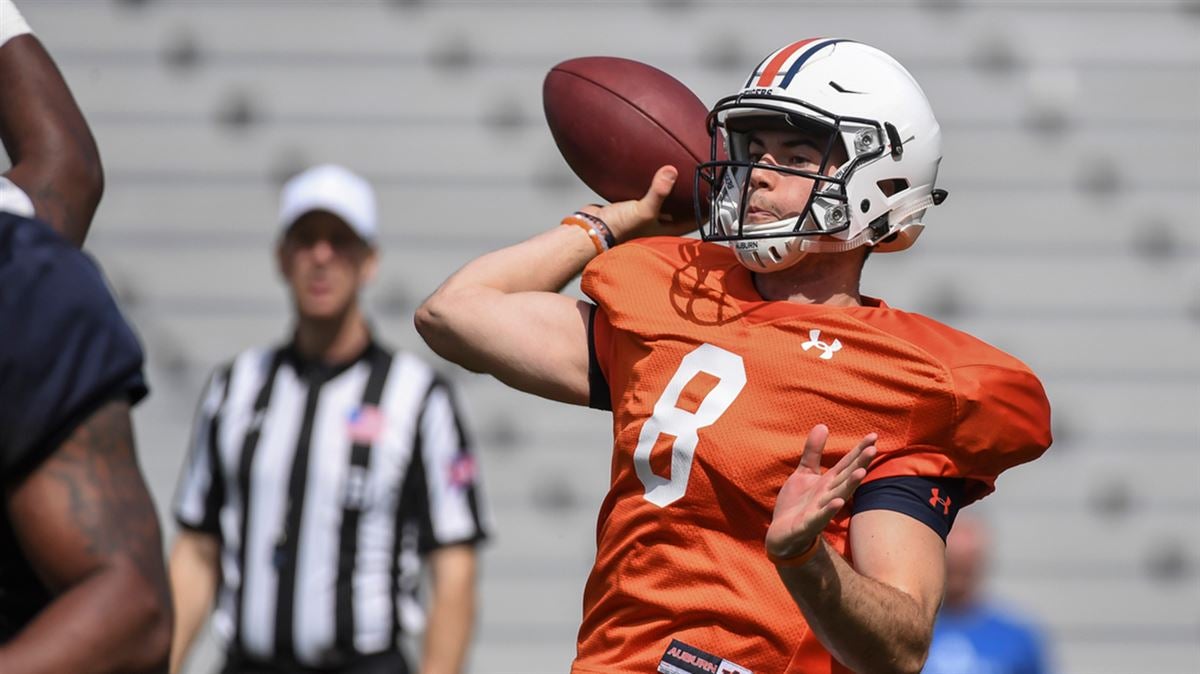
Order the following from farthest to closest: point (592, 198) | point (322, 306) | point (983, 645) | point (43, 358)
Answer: point (592, 198)
point (983, 645)
point (322, 306)
point (43, 358)

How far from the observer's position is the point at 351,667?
4.45m

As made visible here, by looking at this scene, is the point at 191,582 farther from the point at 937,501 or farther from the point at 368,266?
the point at 937,501

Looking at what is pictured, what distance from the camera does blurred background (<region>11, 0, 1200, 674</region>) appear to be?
623 centimetres

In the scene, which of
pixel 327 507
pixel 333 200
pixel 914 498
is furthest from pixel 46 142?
pixel 333 200

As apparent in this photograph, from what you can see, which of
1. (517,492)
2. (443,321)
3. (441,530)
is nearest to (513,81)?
(517,492)

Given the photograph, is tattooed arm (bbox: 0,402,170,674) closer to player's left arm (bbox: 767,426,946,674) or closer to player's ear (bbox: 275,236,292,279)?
player's left arm (bbox: 767,426,946,674)

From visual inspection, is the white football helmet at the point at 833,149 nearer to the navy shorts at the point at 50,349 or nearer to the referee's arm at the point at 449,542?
the navy shorts at the point at 50,349

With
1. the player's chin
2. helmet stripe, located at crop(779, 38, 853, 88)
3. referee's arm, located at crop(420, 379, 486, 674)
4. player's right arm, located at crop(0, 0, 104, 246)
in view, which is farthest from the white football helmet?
the player's chin

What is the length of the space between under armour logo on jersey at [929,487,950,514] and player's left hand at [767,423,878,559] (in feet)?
0.74

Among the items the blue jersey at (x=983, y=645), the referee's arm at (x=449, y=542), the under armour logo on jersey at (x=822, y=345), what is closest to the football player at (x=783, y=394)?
the under armour logo on jersey at (x=822, y=345)

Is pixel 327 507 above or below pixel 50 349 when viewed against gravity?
below

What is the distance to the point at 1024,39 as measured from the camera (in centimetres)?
648

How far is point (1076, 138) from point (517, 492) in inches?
99.2

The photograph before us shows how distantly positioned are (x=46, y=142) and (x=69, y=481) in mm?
758
